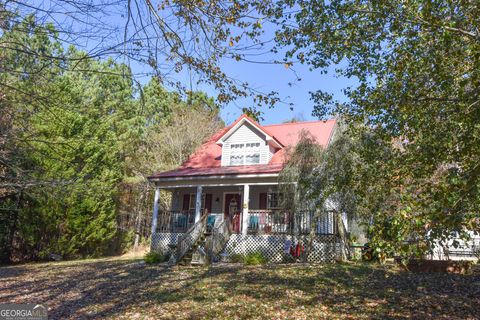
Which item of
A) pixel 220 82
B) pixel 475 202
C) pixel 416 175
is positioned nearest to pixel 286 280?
pixel 416 175

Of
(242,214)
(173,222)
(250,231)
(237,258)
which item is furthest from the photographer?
(173,222)

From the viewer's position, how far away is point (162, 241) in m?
17.6

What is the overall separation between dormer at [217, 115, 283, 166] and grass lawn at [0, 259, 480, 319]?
7.48 m

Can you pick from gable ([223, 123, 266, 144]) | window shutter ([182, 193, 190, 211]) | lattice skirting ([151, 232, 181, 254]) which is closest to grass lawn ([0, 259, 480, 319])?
lattice skirting ([151, 232, 181, 254])

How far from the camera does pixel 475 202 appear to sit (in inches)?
154

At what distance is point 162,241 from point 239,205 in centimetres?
441

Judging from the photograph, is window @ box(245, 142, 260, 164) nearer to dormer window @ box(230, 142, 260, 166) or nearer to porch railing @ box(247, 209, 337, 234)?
dormer window @ box(230, 142, 260, 166)

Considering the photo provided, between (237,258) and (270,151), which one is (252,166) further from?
(237,258)

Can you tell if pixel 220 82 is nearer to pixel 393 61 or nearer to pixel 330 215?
pixel 393 61

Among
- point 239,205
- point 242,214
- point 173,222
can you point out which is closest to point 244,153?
point 239,205

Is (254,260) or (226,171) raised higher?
(226,171)

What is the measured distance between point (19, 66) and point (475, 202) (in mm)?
7328

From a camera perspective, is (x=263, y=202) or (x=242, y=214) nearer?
(x=242, y=214)

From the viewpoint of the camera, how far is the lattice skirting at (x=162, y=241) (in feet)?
56.6
